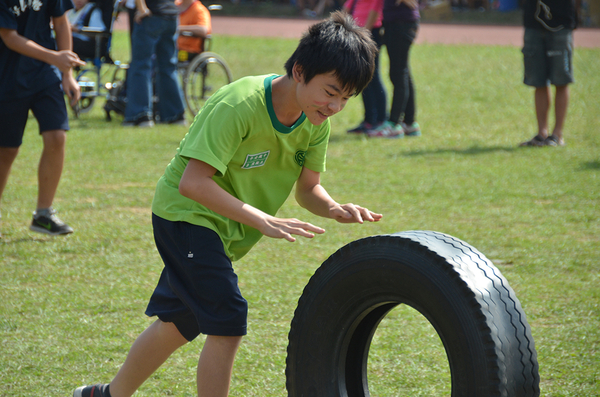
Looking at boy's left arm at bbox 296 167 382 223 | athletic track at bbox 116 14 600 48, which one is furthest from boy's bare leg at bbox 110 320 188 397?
athletic track at bbox 116 14 600 48

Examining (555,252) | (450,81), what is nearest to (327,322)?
(555,252)

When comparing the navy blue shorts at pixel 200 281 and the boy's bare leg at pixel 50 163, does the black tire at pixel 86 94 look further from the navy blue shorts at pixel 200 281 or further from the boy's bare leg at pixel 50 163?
the navy blue shorts at pixel 200 281

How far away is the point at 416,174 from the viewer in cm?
657

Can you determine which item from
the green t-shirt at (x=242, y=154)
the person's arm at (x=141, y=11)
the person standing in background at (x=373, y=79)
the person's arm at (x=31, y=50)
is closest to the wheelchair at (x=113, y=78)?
the person's arm at (x=141, y=11)

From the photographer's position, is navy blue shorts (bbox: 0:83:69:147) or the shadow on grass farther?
the shadow on grass

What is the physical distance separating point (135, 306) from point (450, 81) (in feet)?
34.2

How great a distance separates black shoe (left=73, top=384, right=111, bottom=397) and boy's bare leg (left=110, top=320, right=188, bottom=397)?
0.10m

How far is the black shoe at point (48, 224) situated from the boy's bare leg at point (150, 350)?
2430 mm

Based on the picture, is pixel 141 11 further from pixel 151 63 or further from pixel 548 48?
pixel 548 48

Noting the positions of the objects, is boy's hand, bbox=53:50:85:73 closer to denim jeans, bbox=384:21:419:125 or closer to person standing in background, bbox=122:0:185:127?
person standing in background, bbox=122:0:185:127

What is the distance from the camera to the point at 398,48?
26.5ft

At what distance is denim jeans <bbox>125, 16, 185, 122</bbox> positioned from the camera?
27.6 ft

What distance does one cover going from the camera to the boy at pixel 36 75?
13.8 ft

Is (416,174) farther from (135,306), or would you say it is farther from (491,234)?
(135,306)
